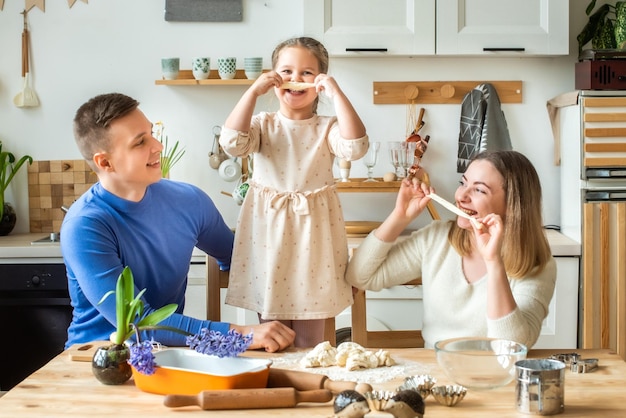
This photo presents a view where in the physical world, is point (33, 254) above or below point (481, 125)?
below

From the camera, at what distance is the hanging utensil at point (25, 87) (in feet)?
13.5

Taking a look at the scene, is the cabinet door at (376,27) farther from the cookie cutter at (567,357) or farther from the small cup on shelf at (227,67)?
the cookie cutter at (567,357)

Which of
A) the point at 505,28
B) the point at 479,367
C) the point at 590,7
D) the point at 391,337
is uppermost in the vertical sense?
the point at 590,7

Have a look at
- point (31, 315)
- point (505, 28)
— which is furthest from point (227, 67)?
point (31, 315)

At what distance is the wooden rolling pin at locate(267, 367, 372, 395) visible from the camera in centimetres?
165

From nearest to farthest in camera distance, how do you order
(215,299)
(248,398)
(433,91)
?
(248,398) < (215,299) < (433,91)

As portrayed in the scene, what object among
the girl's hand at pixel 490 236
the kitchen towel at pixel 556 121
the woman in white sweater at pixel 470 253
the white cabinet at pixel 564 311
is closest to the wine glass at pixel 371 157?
the kitchen towel at pixel 556 121

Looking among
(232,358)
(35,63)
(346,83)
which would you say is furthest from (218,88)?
(232,358)

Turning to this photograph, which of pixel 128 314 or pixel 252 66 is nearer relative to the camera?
pixel 128 314

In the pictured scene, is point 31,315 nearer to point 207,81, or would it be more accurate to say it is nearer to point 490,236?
point 207,81

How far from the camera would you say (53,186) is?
418 cm

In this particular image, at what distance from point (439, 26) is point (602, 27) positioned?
2.45 ft

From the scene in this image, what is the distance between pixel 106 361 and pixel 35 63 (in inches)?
109

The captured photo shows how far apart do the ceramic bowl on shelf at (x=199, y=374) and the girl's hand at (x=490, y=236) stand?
0.61 meters
